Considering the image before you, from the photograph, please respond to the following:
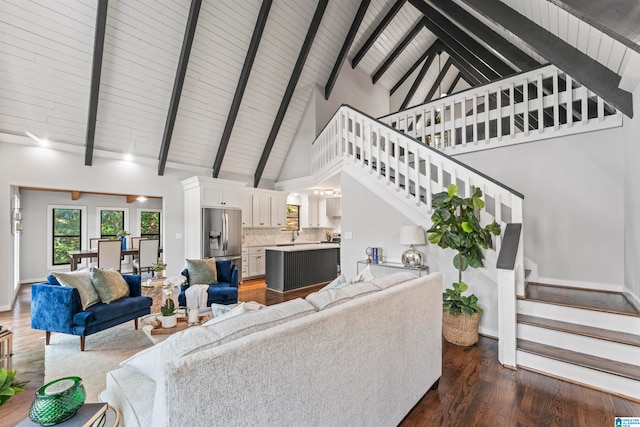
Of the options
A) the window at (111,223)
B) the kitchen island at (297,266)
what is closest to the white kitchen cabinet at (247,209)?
the kitchen island at (297,266)

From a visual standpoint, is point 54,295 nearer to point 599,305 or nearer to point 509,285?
point 509,285

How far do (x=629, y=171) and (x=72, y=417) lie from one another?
196 inches

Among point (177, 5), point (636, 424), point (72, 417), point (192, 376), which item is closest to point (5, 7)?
point (177, 5)

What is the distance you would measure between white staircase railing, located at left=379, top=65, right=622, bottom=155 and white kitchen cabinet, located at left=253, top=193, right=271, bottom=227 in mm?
4352

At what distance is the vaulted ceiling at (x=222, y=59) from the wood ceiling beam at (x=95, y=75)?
1 centimetres

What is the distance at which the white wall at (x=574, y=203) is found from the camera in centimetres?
350

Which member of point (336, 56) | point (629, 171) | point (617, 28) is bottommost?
point (629, 171)

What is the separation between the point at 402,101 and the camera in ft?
31.3

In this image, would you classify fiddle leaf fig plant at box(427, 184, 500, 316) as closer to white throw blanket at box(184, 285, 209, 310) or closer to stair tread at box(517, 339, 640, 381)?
stair tread at box(517, 339, 640, 381)

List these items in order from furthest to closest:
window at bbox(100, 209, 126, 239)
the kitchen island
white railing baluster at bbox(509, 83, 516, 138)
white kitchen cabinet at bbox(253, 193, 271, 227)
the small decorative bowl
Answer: window at bbox(100, 209, 126, 239) < white kitchen cabinet at bbox(253, 193, 271, 227) < the kitchen island < white railing baluster at bbox(509, 83, 516, 138) < the small decorative bowl

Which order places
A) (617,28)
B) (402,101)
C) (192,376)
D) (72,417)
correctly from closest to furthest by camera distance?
1. (192,376)
2. (72,417)
3. (617,28)
4. (402,101)

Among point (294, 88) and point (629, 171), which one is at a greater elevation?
point (294, 88)

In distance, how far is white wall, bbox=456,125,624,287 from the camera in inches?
138

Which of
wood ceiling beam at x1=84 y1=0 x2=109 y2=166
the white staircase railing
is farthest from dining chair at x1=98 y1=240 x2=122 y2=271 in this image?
the white staircase railing
